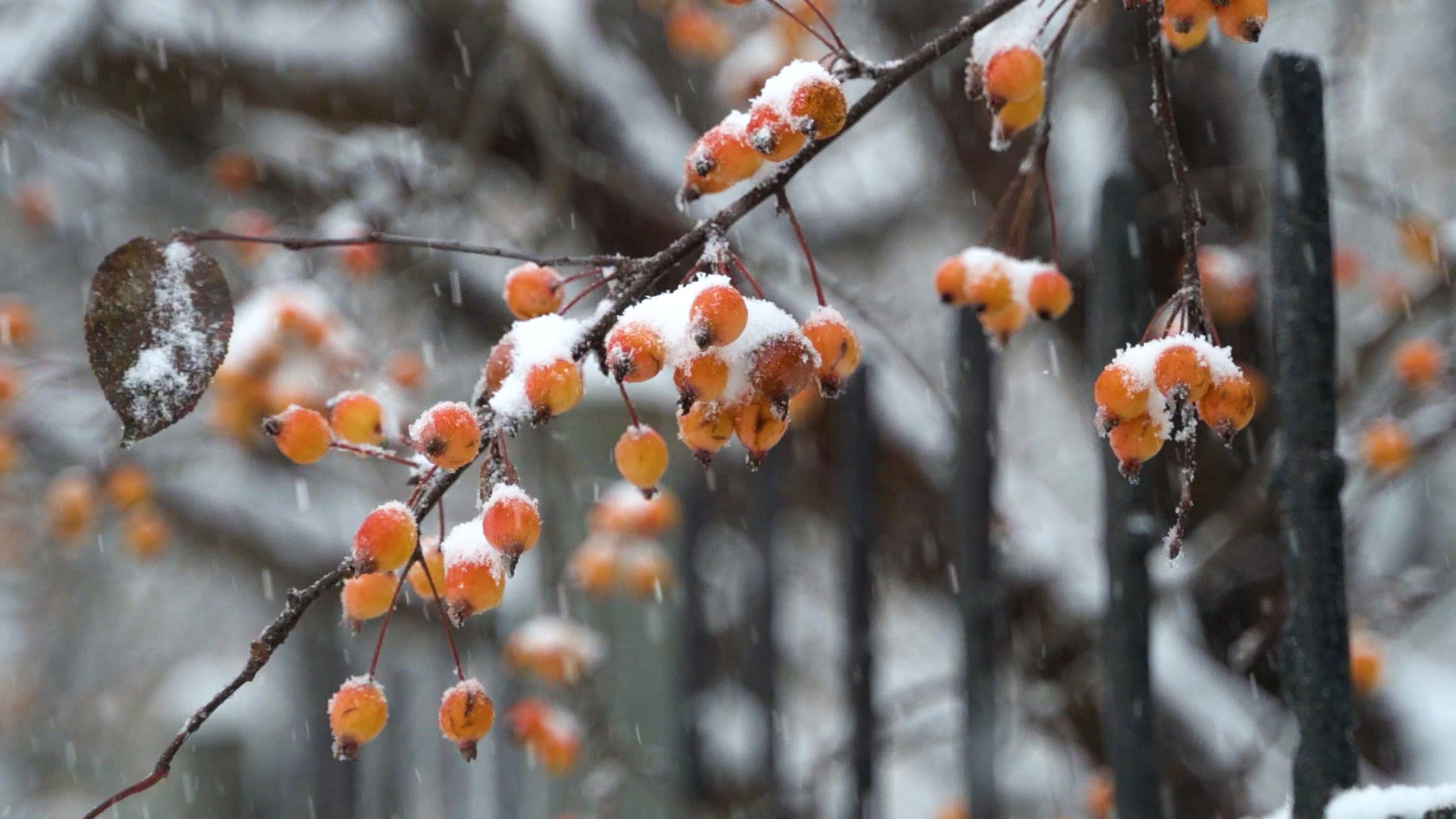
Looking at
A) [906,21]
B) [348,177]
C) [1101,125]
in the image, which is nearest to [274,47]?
[348,177]

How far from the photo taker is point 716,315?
2.06ft

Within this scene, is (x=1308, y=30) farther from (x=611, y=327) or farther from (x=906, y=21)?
(x=611, y=327)

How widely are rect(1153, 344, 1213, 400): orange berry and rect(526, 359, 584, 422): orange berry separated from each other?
1.07 feet

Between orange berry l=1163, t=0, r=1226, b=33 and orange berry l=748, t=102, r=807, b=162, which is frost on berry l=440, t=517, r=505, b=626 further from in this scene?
orange berry l=1163, t=0, r=1226, b=33

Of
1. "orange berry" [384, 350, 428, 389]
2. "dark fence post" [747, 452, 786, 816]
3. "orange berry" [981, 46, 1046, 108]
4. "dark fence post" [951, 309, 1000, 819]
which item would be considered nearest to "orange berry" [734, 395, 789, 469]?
"orange berry" [981, 46, 1046, 108]

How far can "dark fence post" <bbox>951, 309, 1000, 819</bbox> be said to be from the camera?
1.36 m

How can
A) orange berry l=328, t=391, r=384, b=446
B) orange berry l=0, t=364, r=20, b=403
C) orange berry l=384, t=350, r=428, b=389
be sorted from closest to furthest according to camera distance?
orange berry l=328, t=391, r=384, b=446 → orange berry l=0, t=364, r=20, b=403 → orange berry l=384, t=350, r=428, b=389

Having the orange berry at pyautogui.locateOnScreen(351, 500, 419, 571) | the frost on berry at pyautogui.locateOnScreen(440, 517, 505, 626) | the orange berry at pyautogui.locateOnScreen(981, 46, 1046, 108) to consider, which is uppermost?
the orange berry at pyautogui.locateOnScreen(981, 46, 1046, 108)

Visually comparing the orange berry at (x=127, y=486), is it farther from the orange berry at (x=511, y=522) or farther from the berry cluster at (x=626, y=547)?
the orange berry at (x=511, y=522)

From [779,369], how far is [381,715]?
0.35m

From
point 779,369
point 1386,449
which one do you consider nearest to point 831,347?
point 779,369

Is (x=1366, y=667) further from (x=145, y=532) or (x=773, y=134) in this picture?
(x=145, y=532)

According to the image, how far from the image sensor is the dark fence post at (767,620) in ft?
6.25

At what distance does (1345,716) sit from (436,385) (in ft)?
10.4
